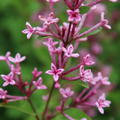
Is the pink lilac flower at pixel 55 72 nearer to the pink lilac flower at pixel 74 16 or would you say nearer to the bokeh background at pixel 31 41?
the pink lilac flower at pixel 74 16

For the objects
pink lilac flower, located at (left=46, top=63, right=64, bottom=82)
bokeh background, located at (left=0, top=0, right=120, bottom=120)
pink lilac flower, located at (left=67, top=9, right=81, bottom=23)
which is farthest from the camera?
bokeh background, located at (left=0, top=0, right=120, bottom=120)

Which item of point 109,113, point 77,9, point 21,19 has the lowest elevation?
point 109,113

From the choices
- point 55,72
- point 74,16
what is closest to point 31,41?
point 55,72

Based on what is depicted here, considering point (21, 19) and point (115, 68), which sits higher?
point (21, 19)

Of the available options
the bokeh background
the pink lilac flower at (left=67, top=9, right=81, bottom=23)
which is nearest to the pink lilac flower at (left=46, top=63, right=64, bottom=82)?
the pink lilac flower at (left=67, top=9, right=81, bottom=23)

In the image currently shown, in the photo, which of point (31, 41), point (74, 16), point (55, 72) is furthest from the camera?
point (31, 41)

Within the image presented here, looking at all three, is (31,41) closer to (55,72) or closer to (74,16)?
(55,72)

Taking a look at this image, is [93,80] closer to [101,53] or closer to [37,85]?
[37,85]

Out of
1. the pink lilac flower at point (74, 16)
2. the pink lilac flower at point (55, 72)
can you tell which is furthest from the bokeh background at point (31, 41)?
the pink lilac flower at point (74, 16)

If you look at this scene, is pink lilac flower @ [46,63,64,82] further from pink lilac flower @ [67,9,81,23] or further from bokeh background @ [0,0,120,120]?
bokeh background @ [0,0,120,120]

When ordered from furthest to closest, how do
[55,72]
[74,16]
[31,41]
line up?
[31,41]
[55,72]
[74,16]

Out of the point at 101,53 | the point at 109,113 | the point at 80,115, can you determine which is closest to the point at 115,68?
the point at 101,53
